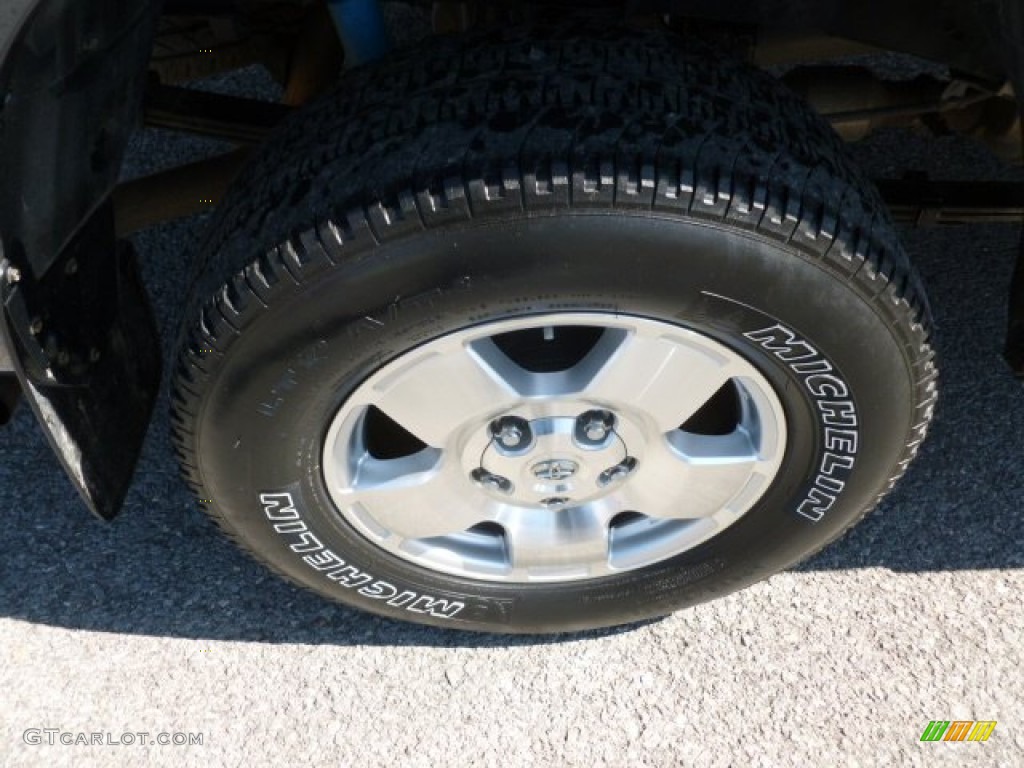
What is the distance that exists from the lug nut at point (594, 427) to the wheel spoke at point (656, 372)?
0.07 meters

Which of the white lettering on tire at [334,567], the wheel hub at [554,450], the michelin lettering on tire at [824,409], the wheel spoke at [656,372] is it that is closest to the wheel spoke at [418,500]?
the wheel hub at [554,450]

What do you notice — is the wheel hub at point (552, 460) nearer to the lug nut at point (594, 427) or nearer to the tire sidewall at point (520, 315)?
the lug nut at point (594, 427)

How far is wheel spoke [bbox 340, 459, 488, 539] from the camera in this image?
2172mm

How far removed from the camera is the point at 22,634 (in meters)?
2.57

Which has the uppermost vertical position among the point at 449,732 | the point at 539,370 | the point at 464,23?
the point at 464,23

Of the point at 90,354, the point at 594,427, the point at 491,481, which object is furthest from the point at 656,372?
the point at 90,354

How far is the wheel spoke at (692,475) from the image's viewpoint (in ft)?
7.16

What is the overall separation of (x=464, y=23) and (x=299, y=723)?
5.27 feet

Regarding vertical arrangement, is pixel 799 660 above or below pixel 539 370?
below

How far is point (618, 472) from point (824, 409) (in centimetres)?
45

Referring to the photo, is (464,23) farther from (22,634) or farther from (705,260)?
(22,634)

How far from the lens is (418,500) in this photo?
2.22m

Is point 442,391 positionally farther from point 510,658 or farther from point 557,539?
point 510,658

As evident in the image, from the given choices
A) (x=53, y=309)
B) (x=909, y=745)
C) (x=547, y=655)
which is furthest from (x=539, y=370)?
(x=909, y=745)
